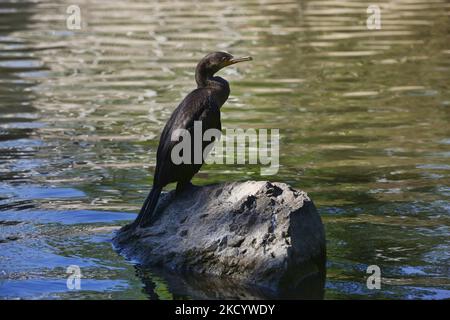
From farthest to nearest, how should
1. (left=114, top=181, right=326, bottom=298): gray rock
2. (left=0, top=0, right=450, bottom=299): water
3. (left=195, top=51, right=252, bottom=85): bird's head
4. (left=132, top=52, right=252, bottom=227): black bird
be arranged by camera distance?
(left=195, top=51, right=252, bottom=85): bird's head, (left=0, top=0, right=450, bottom=299): water, (left=132, top=52, right=252, bottom=227): black bird, (left=114, top=181, right=326, bottom=298): gray rock

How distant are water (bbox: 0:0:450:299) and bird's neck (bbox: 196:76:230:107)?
5.23ft

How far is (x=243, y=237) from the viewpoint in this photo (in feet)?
25.2

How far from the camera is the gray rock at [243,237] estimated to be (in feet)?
24.7

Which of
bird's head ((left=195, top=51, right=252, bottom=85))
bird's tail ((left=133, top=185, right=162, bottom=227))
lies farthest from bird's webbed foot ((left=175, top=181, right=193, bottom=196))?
bird's head ((left=195, top=51, right=252, bottom=85))

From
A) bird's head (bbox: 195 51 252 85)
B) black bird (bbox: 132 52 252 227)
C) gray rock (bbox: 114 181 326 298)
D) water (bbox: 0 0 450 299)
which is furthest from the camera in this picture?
bird's head (bbox: 195 51 252 85)

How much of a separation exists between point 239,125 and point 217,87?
17.5 feet

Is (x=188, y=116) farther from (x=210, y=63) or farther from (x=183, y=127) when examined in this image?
(x=210, y=63)

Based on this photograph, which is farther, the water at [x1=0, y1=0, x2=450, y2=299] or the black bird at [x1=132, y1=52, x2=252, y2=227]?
the water at [x1=0, y1=0, x2=450, y2=299]

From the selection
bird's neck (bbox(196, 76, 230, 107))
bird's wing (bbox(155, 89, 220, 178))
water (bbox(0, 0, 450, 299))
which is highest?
bird's neck (bbox(196, 76, 230, 107))

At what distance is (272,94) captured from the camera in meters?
15.8

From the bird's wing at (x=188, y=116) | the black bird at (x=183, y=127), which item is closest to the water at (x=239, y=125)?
the black bird at (x=183, y=127)

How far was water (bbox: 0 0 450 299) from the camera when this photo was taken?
8.30 metres

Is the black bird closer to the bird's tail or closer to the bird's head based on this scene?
the bird's tail
